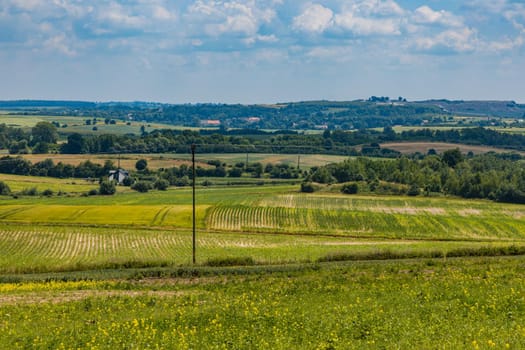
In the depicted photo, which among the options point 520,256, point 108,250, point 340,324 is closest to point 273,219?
point 108,250

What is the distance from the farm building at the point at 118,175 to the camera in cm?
10209

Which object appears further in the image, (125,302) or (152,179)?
(152,179)

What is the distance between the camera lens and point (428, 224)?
→ 6625cm

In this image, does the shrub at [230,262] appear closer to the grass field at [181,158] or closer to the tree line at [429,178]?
the tree line at [429,178]

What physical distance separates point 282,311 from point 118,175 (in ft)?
278

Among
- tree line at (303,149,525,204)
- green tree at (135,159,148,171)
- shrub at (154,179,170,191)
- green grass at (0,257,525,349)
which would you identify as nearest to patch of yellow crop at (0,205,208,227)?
shrub at (154,179,170,191)

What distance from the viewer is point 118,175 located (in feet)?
340

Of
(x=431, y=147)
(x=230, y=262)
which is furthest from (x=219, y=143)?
(x=230, y=262)

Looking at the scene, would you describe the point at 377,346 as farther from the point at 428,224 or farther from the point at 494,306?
the point at 428,224

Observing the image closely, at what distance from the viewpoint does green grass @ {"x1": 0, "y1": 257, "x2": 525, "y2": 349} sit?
18.1m

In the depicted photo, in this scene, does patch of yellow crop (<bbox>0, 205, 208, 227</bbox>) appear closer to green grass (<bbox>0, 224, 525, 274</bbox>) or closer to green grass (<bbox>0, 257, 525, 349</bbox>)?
green grass (<bbox>0, 224, 525, 274</bbox>)

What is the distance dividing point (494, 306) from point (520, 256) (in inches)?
770

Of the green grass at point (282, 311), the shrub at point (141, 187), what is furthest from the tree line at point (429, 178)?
the green grass at point (282, 311)

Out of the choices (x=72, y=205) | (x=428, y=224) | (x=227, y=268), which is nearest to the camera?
(x=227, y=268)
